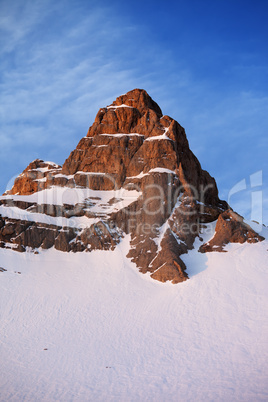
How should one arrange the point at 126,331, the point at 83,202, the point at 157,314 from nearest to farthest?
1. the point at 126,331
2. the point at 157,314
3. the point at 83,202

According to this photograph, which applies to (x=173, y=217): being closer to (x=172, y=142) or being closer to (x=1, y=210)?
(x=172, y=142)

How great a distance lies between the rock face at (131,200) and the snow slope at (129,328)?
2.40m

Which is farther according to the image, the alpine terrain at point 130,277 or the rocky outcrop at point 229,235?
the rocky outcrop at point 229,235

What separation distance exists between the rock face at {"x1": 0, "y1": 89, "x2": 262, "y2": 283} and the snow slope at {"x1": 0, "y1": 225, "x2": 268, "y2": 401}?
2401 millimetres

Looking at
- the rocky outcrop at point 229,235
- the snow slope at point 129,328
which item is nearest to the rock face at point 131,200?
the rocky outcrop at point 229,235

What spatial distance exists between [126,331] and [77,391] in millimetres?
10317

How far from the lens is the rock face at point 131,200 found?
5209 cm

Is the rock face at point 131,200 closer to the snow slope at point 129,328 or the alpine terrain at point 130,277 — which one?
the alpine terrain at point 130,277

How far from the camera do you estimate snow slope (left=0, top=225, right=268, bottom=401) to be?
27.5 meters

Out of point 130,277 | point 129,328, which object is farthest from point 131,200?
point 129,328

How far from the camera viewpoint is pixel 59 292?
44281 millimetres

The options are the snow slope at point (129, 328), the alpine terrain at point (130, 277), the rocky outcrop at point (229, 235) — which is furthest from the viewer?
the rocky outcrop at point (229, 235)

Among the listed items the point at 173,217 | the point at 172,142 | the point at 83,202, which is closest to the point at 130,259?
the point at 173,217

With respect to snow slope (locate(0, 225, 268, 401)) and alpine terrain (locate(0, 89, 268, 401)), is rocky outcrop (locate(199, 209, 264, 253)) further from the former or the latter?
snow slope (locate(0, 225, 268, 401))
